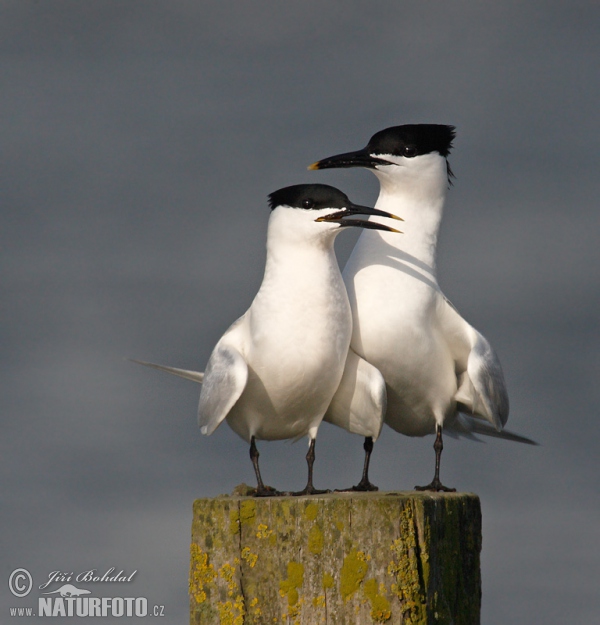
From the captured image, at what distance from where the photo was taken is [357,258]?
7.38 metres

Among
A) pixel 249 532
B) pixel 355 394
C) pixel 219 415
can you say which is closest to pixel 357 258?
pixel 355 394

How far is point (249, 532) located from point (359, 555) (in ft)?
1.97

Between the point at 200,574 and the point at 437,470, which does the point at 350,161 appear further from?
the point at 200,574

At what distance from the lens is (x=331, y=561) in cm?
531

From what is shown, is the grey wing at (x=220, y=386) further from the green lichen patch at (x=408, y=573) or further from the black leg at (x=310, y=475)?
the green lichen patch at (x=408, y=573)

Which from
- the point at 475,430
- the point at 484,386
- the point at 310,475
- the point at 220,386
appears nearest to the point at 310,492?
the point at 310,475

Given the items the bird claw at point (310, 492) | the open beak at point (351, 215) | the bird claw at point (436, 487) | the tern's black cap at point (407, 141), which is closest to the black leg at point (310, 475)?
the bird claw at point (310, 492)

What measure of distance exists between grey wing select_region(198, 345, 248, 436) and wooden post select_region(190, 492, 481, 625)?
106cm

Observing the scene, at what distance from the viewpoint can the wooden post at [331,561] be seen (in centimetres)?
528

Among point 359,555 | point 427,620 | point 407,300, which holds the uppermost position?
point 407,300

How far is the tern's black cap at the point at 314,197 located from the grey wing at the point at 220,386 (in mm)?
1023

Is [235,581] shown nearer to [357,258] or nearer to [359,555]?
[359,555]

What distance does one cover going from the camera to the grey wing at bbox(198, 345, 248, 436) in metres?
6.61

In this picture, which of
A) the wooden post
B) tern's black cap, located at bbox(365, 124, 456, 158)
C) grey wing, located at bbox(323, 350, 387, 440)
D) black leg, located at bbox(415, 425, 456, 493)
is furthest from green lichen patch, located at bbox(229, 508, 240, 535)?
tern's black cap, located at bbox(365, 124, 456, 158)
